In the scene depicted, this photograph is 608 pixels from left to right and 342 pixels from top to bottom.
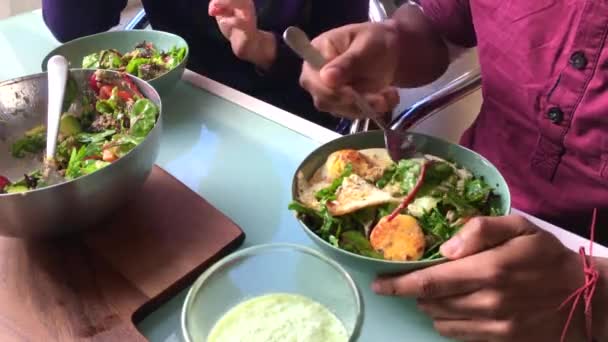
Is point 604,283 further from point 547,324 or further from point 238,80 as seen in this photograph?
point 238,80

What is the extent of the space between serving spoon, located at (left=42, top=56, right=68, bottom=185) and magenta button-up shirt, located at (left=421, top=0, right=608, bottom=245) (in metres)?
0.63

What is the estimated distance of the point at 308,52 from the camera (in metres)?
0.85

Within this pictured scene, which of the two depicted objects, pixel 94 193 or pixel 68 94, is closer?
pixel 94 193

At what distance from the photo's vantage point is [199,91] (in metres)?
1.04

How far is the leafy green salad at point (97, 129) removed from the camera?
72cm

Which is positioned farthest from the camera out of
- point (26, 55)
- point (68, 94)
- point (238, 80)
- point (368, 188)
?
point (238, 80)

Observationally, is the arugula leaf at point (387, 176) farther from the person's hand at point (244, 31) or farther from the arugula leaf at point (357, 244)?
the person's hand at point (244, 31)

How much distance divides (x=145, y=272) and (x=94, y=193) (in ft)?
0.34

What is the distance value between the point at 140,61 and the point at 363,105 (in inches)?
15.6

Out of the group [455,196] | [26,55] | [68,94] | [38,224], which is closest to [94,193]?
[38,224]

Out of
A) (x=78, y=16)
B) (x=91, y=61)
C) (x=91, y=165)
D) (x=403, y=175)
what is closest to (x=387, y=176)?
(x=403, y=175)

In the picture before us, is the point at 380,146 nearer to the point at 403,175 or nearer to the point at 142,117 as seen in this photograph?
the point at 403,175

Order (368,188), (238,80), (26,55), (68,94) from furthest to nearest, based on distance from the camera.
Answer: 1. (238,80)
2. (26,55)
3. (68,94)
4. (368,188)

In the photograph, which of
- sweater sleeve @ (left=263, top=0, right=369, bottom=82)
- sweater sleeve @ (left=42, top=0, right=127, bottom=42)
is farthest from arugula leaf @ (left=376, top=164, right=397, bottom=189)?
sweater sleeve @ (left=42, top=0, right=127, bottom=42)
